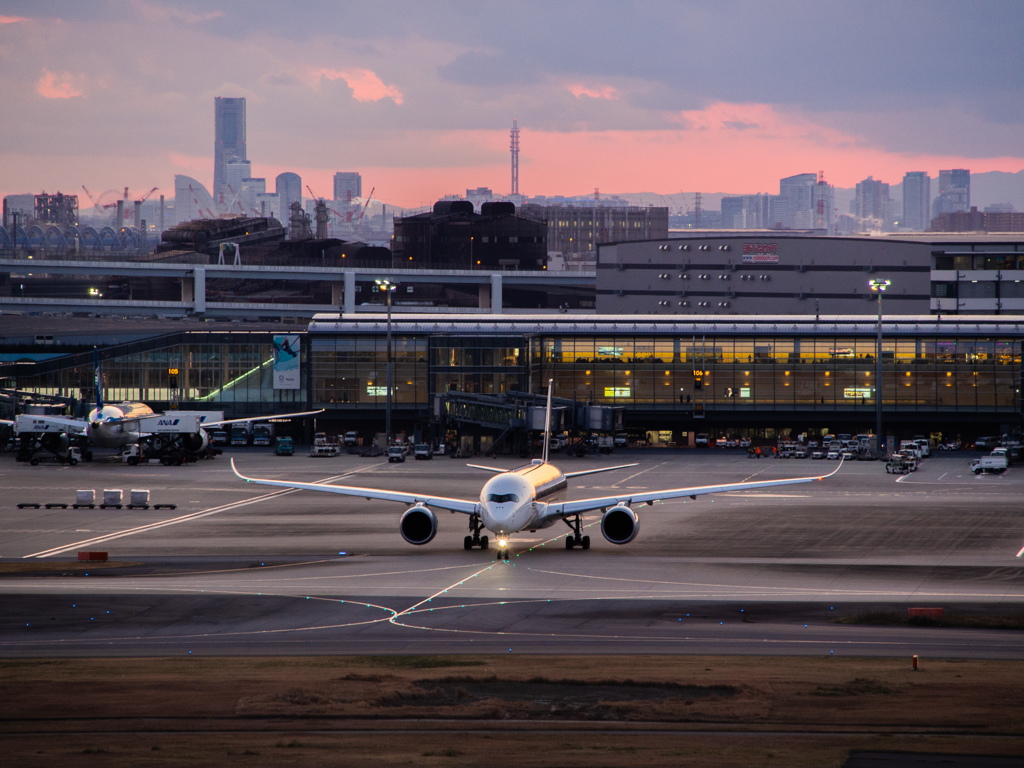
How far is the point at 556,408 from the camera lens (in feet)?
420

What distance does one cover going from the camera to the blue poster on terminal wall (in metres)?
143

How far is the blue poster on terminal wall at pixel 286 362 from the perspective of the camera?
14300cm

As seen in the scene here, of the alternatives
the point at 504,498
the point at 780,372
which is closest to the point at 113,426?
the point at 504,498

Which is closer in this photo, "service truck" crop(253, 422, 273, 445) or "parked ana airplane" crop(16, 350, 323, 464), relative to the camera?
"parked ana airplane" crop(16, 350, 323, 464)

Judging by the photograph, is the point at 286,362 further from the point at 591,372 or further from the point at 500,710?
the point at 500,710

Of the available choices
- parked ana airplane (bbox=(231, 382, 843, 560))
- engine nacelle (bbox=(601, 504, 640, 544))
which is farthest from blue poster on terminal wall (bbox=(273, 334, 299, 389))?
engine nacelle (bbox=(601, 504, 640, 544))

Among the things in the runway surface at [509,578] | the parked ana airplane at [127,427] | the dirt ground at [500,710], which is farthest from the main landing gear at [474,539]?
the parked ana airplane at [127,427]

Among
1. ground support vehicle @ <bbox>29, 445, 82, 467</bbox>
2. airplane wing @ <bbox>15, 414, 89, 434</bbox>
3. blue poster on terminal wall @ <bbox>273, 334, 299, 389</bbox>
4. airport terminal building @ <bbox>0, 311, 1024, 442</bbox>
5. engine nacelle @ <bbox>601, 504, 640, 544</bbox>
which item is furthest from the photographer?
blue poster on terminal wall @ <bbox>273, 334, 299, 389</bbox>

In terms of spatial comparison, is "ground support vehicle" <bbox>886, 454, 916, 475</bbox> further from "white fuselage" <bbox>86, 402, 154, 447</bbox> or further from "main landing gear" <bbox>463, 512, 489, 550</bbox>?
"white fuselage" <bbox>86, 402, 154, 447</bbox>

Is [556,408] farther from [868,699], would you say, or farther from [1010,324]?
[868,699]

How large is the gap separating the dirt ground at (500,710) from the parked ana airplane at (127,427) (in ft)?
264

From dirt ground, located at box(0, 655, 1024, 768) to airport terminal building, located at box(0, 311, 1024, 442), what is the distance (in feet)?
347

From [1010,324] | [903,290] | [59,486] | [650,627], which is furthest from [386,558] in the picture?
[903,290]

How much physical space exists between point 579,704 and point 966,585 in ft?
86.1
